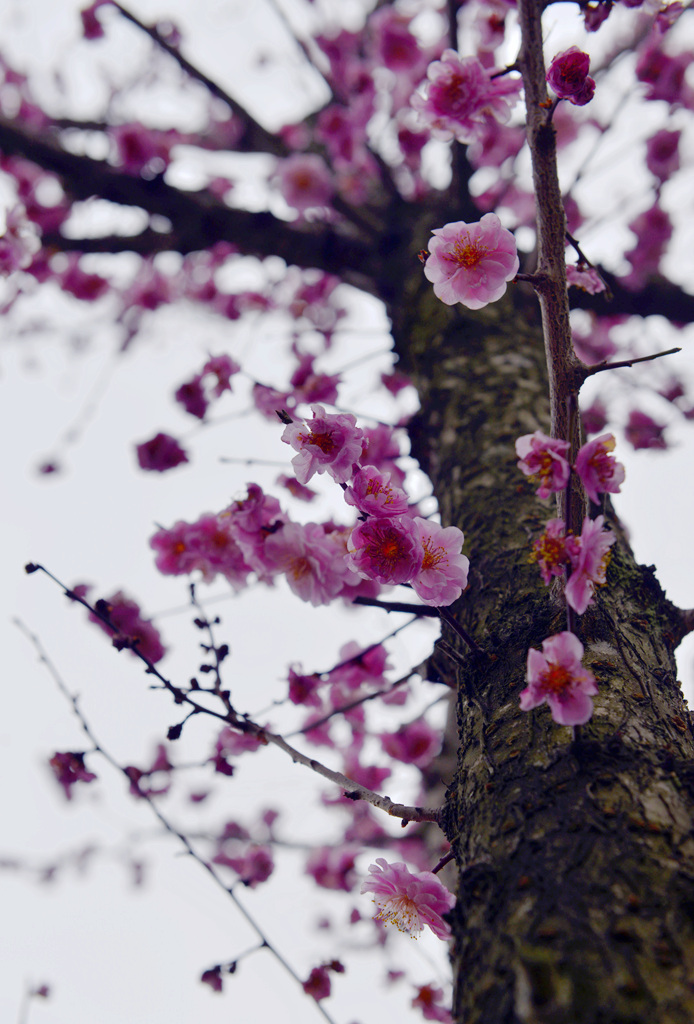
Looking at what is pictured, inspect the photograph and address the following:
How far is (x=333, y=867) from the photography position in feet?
13.1

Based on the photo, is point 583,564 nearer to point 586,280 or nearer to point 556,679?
point 556,679

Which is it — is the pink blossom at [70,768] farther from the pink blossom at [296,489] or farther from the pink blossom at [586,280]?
the pink blossom at [586,280]

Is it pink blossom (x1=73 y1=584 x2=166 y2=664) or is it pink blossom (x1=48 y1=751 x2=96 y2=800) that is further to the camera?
pink blossom (x1=73 y1=584 x2=166 y2=664)

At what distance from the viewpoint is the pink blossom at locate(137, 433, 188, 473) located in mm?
2619

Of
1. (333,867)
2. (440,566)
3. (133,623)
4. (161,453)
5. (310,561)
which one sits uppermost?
(161,453)

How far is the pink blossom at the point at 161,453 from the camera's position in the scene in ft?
8.59

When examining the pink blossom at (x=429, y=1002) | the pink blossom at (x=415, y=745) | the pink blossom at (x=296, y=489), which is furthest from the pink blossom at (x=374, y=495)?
the pink blossom at (x=415, y=745)

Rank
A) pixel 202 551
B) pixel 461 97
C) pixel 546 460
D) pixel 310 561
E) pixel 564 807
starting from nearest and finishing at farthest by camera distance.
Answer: pixel 564 807 < pixel 546 460 < pixel 310 561 < pixel 461 97 < pixel 202 551

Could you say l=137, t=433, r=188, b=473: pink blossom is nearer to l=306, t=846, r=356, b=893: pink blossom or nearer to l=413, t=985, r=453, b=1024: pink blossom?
l=413, t=985, r=453, b=1024: pink blossom

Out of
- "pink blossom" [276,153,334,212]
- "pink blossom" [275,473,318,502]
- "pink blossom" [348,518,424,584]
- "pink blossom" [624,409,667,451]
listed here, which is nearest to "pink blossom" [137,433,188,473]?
"pink blossom" [275,473,318,502]

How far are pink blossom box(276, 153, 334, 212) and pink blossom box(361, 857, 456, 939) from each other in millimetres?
3891

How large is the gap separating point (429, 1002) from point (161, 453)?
90.8 inches

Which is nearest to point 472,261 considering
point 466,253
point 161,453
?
point 466,253

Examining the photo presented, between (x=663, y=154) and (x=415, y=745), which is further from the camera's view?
(x=663, y=154)
